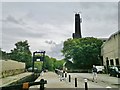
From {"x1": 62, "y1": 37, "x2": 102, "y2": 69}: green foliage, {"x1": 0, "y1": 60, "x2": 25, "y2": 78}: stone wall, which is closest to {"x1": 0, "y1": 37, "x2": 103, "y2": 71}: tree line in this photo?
{"x1": 62, "y1": 37, "x2": 102, "y2": 69}: green foliage

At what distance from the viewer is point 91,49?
5747 centimetres

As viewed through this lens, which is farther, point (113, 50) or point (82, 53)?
point (82, 53)

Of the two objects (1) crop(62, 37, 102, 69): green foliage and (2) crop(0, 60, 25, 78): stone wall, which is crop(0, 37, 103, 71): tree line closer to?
(1) crop(62, 37, 102, 69): green foliage

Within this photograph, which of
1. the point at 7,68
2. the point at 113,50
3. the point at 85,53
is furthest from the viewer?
the point at 85,53

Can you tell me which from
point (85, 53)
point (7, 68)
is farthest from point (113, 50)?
point (7, 68)

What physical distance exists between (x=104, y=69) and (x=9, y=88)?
45.1 m

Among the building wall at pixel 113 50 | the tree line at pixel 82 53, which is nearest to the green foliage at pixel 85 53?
the tree line at pixel 82 53

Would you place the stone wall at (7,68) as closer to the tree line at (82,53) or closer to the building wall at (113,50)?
the tree line at (82,53)

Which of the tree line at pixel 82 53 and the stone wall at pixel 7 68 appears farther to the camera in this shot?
the tree line at pixel 82 53

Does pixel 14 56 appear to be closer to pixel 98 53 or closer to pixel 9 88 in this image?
pixel 98 53

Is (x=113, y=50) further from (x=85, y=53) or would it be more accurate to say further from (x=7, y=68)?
(x=7, y=68)

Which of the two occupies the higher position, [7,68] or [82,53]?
[82,53]

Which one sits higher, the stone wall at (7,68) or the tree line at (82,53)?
the tree line at (82,53)

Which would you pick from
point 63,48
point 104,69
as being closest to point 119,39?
point 104,69
